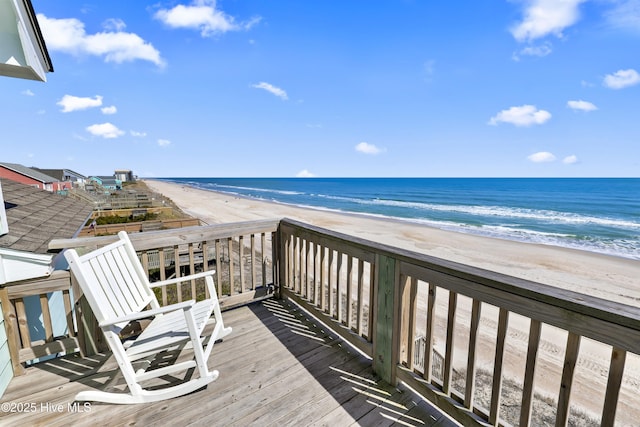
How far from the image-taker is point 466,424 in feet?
4.80

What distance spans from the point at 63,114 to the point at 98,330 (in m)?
22.6

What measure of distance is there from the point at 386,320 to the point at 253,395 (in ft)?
3.30

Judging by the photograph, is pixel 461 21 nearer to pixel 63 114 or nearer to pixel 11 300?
pixel 11 300

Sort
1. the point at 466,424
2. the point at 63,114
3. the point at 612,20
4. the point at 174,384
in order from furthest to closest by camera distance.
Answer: the point at 63,114 → the point at 612,20 → the point at 174,384 → the point at 466,424

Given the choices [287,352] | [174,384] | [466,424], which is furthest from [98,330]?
[466,424]

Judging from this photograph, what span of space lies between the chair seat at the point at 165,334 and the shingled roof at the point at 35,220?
92 cm

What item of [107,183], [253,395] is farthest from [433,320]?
[107,183]

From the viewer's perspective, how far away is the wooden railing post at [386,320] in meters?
1.83

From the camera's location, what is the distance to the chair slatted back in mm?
1629

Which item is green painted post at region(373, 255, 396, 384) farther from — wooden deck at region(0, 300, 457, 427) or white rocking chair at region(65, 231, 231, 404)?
white rocking chair at region(65, 231, 231, 404)

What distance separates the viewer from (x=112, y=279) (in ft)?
6.36

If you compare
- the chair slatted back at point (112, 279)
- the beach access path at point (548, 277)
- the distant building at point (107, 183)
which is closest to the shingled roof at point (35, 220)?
the chair slatted back at point (112, 279)

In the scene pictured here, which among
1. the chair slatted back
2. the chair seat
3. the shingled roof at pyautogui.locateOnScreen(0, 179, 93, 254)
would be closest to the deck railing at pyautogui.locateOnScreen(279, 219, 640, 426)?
the chair seat

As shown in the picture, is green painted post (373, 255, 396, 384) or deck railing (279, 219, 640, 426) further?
green painted post (373, 255, 396, 384)
